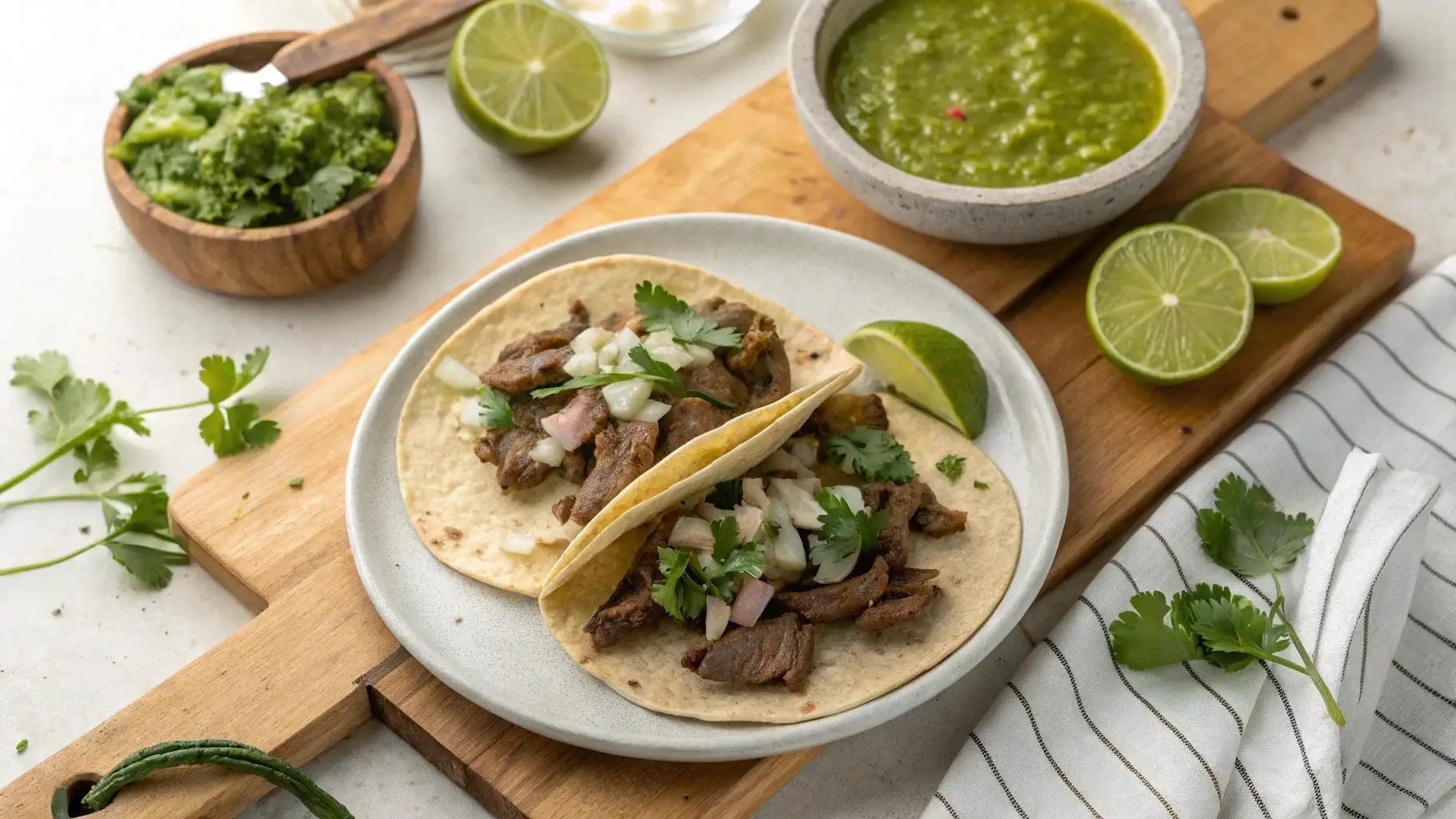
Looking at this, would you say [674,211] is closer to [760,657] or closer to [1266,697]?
[760,657]

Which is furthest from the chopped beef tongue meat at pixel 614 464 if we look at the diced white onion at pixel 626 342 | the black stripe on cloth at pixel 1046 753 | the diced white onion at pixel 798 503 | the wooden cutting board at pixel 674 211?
the black stripe on cloth at pixel 1046 753

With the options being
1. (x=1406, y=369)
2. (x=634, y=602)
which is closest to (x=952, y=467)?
(x=634, y=602)

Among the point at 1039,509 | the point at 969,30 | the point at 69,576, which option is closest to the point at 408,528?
the point at 69,576

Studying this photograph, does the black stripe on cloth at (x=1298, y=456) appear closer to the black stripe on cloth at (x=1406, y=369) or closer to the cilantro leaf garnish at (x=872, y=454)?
the black stripe on cloth at (x=1406, y=369)

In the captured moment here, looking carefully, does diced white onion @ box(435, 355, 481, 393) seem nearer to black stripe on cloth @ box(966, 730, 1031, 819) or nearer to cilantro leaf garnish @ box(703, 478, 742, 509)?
cilantro leaf garnish @ box(703, 478, 742, 509)

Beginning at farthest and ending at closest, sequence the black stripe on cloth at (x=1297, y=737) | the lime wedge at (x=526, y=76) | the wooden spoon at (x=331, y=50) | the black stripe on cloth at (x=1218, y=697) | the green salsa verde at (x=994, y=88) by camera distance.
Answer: the lime wedge at (x=526, y=76) → the wooden spoon at (x=331, y=50) → the green salsa verde at (x=994, y=88) → the black stripe on cloth at (x=1218, y=697) → the black stripe on cloth at (x=1297, y=737)

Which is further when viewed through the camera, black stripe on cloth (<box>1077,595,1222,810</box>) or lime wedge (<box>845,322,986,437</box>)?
lime wedge (<box>845,322,986,437</box>)

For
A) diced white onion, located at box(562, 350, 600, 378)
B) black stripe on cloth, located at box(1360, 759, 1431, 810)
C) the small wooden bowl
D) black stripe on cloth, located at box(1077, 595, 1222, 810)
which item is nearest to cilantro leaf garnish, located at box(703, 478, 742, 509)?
diced white onion, located at box(562, 350, 600, 378)
